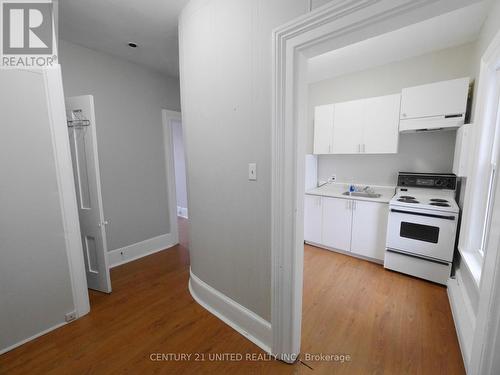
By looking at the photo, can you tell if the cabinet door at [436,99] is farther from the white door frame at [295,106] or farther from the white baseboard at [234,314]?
the white baseboard at [234,314]

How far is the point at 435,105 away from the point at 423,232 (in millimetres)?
1405

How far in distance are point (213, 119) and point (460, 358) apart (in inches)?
97.3

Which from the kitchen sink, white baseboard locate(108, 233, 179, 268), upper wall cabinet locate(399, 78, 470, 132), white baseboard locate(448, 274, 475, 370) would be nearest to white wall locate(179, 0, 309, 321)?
white baseboard locate(448, 274, 475, 370)

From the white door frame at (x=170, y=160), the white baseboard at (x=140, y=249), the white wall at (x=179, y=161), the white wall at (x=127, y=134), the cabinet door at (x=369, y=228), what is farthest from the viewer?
the white wall at (x=179, y=161)

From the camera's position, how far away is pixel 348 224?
9.97 ft

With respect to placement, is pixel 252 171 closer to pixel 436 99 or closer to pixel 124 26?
pixel 124 26

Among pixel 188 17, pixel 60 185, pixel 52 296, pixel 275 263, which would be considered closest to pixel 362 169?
pixel 275 263

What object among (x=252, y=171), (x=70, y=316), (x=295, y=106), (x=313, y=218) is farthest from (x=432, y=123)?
(x=70, y=316)

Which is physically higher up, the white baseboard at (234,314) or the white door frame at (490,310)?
the white door frame at (490,310)

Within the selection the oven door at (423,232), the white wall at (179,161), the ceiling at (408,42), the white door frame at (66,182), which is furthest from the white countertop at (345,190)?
the white wall at (179,161)

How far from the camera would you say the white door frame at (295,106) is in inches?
38.3

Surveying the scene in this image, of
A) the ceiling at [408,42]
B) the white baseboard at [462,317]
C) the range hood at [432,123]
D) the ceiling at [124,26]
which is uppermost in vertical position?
the ceiling at [408,42]

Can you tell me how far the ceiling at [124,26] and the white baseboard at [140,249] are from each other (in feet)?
7.97

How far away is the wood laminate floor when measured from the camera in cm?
151
